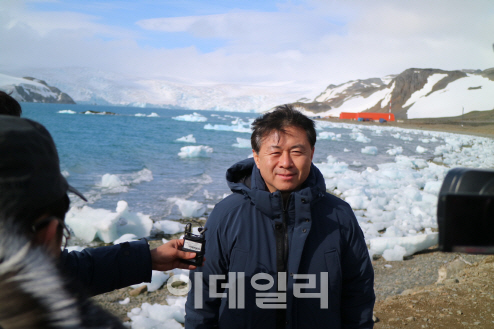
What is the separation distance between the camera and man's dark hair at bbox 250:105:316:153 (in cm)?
232

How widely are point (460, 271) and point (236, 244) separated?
382 cm

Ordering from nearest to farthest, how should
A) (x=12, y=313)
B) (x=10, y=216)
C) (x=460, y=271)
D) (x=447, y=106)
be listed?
1. (x=12, y=313)
2. (x=10, y=216)
3. (x=460, y=271)
4. (x=447, y=106)

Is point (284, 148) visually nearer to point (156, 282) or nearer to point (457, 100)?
point (156, 282)

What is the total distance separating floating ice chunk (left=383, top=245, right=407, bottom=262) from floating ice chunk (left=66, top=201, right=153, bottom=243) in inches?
150

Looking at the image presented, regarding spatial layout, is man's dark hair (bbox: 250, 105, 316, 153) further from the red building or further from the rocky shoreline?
the red building

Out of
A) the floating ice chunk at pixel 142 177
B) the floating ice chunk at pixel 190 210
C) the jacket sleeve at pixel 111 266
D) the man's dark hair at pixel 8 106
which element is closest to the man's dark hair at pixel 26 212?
the jacket sleeve at pixel 111 266

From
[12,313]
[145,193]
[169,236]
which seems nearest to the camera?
[12,313]

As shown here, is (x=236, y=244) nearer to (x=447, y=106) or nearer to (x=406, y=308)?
(x=406, y=308)

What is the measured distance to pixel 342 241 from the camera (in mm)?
2084

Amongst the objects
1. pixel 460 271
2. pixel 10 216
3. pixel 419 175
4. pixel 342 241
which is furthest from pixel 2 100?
pixel 419 175

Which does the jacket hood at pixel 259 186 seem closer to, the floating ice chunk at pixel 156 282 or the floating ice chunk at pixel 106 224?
the floating ice chunk at pixel 156 282

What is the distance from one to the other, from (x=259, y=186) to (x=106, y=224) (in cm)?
454

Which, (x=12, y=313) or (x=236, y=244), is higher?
(x=12, y=313)

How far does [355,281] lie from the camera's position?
2.11 meters
